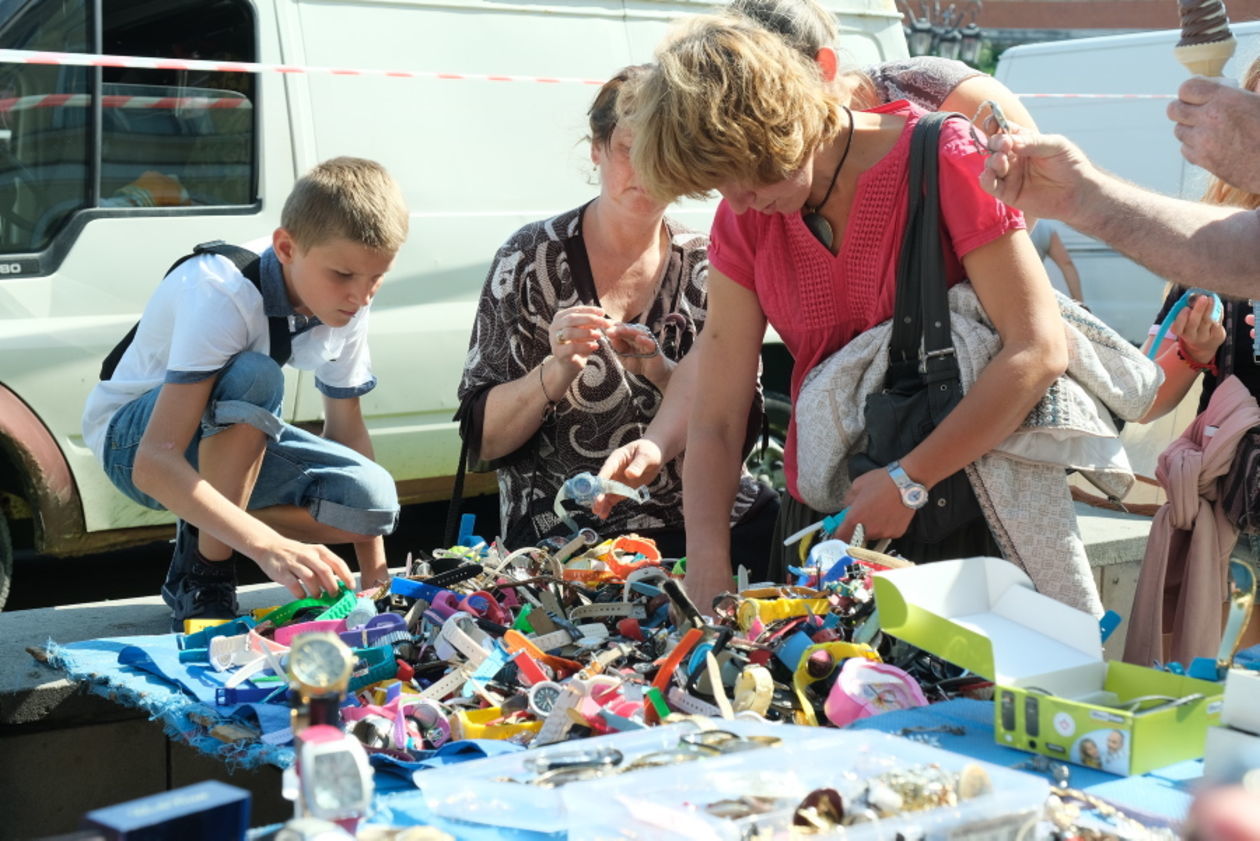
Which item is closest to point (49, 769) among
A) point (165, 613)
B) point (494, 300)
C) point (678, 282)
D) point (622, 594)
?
point (165, 613)

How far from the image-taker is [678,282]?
11.8 feet

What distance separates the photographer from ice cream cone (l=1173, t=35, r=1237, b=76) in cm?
214

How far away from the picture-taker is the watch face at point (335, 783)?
1281mm

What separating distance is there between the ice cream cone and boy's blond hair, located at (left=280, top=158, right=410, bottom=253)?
1692 millimetres

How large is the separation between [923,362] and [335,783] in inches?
61.9

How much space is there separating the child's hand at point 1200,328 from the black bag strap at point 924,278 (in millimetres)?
798

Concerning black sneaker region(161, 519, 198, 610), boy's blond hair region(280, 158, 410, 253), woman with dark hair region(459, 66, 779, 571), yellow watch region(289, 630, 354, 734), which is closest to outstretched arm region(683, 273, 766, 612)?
woman with dark hair region(459, 66, 779, 571)

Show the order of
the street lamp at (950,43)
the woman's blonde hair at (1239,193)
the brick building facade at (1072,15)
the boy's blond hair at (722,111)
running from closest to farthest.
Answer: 1. the boy's blond hair at (722,111)
2. the woman's blonde hair at (1239,193)
3. the street lamp at (950,43)
4. the brick building facade at (1072,15)

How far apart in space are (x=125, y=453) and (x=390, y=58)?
7.01 feet

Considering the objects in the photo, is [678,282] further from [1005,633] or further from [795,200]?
[1005,633]

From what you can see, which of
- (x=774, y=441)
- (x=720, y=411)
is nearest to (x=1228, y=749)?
(x=720, y=411)

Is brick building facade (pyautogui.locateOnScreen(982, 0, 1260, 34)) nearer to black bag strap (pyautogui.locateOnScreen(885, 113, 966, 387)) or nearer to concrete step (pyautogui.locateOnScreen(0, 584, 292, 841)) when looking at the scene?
black bag strap (pyautogui.locateOnScreen(885, 113, 966, 387))

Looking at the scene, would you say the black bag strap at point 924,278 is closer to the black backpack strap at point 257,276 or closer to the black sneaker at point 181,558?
the black backpack strap at point 257,276

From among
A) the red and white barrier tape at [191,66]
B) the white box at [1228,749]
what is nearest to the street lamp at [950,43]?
the red and white barrier tape at [191,66]
